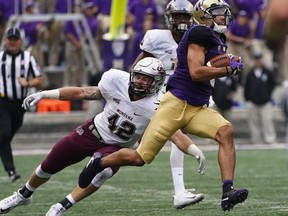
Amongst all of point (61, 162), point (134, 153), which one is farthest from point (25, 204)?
point (134, 153)

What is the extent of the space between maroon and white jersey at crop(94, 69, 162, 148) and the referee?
3.31 meters

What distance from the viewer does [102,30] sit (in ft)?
58.0

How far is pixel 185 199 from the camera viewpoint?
7629 millimetres

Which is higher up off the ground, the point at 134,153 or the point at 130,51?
the point at 134,153

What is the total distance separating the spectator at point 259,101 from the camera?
55.4 feet

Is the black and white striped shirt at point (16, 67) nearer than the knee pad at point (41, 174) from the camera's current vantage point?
No

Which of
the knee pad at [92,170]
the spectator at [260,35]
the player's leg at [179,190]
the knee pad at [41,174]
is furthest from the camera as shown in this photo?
the spectator at [260,35]

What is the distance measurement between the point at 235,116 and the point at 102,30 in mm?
2979

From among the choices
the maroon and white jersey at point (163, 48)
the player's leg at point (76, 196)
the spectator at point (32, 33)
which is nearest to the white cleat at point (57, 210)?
the player's leg at point (76, 196)

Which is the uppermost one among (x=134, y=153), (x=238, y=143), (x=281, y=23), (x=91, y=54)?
(x=281, y=23)

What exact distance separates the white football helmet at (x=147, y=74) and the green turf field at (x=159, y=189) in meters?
0.96

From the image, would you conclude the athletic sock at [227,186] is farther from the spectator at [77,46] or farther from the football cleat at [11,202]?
the spectator at [77,46]

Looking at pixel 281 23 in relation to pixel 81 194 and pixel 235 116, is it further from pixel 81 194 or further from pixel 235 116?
pixel 235 116

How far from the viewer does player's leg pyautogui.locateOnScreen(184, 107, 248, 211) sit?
6469 millimetres
